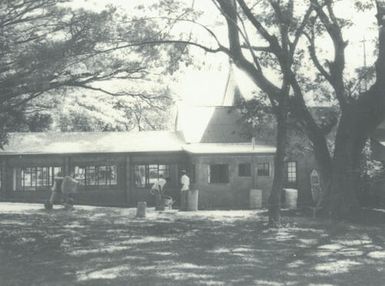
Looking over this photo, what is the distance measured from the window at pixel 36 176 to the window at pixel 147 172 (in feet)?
14.4

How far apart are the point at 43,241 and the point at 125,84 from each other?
35.8 feet

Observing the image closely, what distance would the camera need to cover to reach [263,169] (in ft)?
92.3

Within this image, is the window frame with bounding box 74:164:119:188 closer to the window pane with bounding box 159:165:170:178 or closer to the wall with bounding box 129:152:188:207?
the wall with bounding box 129:152:188:207

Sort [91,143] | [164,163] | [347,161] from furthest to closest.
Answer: [91,143] → [164,163] → [347,161]

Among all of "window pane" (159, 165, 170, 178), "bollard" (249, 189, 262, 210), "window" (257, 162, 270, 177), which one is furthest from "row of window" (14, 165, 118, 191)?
"bollard" (249, 189, 262, 210)

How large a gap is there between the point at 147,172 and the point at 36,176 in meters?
6.16

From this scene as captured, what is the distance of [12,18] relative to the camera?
17750 millimetres

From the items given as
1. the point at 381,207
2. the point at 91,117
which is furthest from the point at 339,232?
the point at 91,117

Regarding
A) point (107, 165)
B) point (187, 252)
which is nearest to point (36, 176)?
point (107, 165)

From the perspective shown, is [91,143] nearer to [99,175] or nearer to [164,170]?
[99,175]

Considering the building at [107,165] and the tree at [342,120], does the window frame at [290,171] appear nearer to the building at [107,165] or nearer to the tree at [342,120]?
the building at [107,165]

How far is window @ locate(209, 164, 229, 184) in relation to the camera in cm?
2809

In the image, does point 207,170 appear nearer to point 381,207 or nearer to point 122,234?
point 381,207

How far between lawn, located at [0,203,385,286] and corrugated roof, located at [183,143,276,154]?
7501 mm
